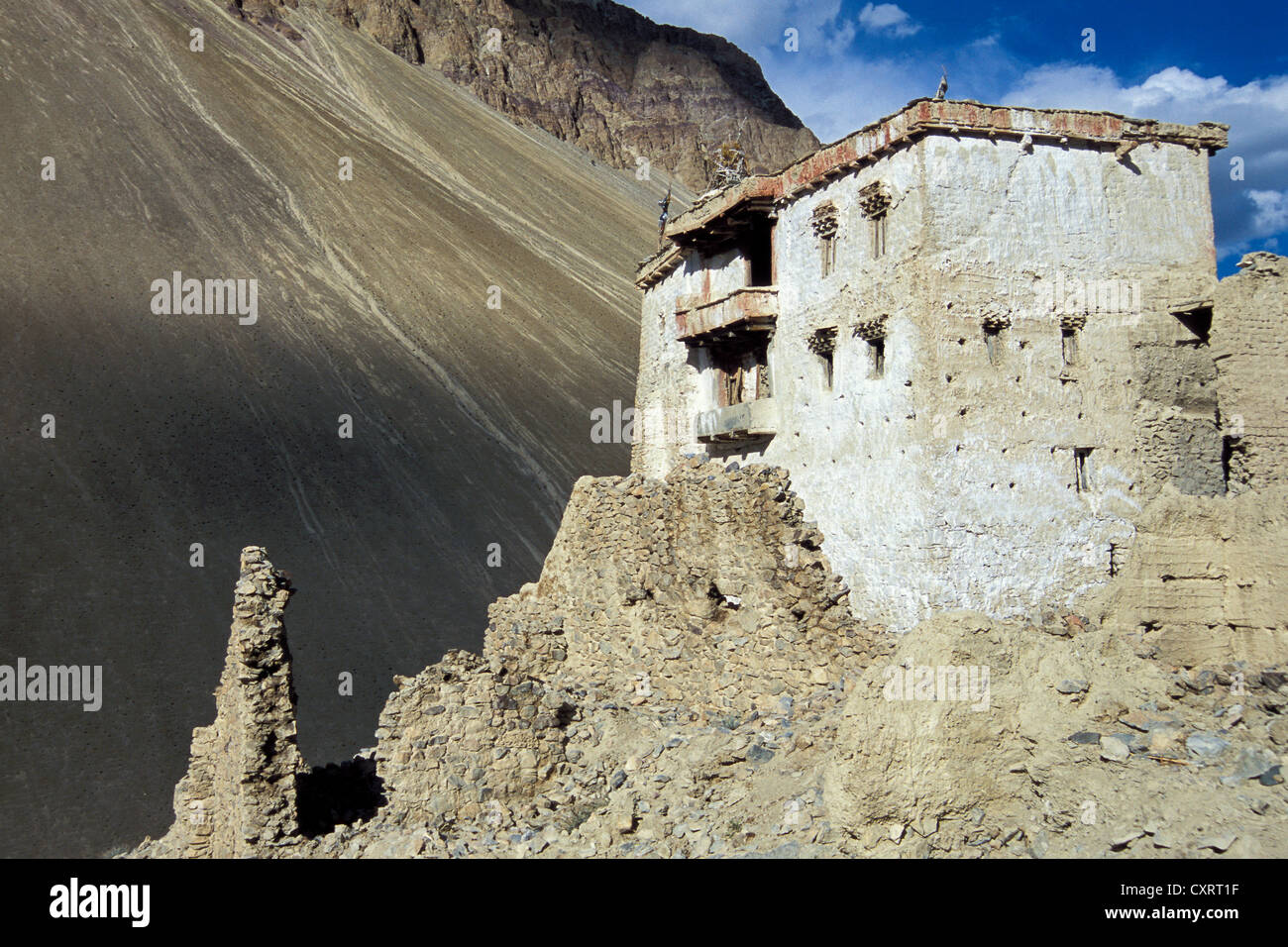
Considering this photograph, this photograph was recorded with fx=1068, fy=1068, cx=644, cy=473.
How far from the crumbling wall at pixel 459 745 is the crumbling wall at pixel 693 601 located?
43.2 inches

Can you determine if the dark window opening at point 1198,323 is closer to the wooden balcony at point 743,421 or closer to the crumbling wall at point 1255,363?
the crumbling wall at point 1255,363

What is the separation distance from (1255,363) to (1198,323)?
6.40ft

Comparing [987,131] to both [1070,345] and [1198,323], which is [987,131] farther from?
[1198,323]

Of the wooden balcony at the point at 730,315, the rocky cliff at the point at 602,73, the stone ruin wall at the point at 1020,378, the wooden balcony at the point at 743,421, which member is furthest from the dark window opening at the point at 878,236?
the rocky cliff at the point at 602,73

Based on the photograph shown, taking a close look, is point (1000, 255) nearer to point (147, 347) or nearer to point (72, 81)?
point (147, 347)

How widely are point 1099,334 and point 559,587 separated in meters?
9.20

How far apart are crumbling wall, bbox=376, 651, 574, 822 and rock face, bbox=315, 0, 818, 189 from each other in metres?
97.6

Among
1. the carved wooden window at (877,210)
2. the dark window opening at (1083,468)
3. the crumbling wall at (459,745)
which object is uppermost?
the carved wooden window at (877,210)

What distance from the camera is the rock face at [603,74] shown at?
107 meters

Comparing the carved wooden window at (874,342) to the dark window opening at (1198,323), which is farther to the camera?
the carved wooden window at (874,342)

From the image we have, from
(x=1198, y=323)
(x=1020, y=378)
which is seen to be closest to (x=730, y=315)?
(x=1020, y=378)

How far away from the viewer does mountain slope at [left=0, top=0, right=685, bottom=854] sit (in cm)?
2692

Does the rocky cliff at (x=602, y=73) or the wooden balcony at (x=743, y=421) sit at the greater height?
the rocky cliff at (x=602, y=73)

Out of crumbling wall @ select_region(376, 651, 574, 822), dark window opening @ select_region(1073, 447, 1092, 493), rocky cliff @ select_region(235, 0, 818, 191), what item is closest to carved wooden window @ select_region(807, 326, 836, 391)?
dark window opening @ select_region(1073, 447, 1092, 493)
